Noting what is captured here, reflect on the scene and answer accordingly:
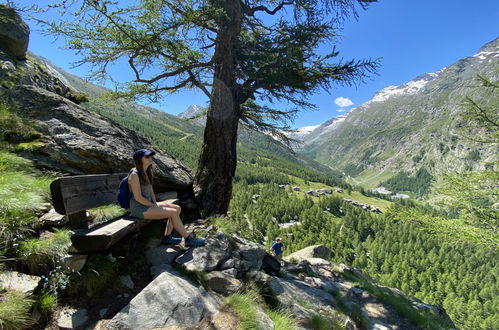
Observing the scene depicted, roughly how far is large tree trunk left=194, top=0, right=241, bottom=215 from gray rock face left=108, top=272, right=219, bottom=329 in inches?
155

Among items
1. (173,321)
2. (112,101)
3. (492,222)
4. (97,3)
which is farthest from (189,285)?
(492,222)

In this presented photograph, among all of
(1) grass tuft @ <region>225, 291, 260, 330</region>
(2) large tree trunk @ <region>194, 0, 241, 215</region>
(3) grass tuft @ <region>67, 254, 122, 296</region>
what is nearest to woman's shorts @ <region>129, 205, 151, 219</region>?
(3) grass tuft @ <region>67, 254, 122, 296</region>

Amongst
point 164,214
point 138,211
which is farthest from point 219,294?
point 138,211

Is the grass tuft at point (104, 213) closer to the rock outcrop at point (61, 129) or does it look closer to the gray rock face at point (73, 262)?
the rock outcrop at point (61, 129)

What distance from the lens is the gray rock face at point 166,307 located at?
275 centimetres

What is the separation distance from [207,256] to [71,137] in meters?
4.01

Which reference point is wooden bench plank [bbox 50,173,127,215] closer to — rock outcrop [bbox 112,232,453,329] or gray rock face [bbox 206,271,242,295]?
rock outcrop [bbox 112,232,453,329]

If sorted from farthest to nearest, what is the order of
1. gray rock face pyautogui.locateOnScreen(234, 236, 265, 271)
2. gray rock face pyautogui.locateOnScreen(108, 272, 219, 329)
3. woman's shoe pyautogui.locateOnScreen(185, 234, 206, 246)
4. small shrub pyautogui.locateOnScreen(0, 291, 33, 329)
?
1. gray rock face pyautogui.locateOnScreen(234, 236, 265, 271)
2. woman's shoe pyautogui.locateOnScreen(185, 234, 206, 246)
3. gray rock face pyautogui.locateOnScreen(108, 272, 219, 329)
4. small shrub pyautogui.locateOnScreen(0, 291, 33, 329)

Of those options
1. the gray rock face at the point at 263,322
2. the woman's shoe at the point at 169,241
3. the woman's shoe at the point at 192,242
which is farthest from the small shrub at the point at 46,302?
the gray rock face at the point at 263,322

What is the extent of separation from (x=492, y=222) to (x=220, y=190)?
956 cm

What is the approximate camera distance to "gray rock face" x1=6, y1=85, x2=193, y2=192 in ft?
17.1

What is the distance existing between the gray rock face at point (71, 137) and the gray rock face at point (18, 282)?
306cm

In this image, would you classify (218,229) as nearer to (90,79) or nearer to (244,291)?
(244,291)

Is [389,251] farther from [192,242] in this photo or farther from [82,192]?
[82,192]
